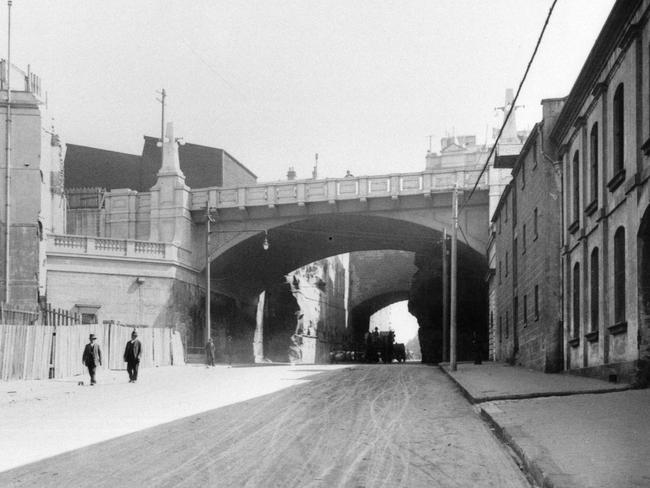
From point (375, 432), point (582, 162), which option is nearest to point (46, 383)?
point (375, 432)

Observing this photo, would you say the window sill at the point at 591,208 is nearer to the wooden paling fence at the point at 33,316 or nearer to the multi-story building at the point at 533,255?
the multi-story building at the point at 533,255

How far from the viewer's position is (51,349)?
958 inches

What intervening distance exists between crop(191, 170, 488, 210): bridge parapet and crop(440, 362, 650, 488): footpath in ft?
85.4

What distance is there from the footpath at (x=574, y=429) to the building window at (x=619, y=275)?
5.05 ft

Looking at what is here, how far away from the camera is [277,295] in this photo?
6531 cm

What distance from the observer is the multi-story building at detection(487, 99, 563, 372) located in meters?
23.4

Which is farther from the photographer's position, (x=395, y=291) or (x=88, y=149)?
(x=395, y=291)

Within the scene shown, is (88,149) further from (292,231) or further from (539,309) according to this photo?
(539,309)

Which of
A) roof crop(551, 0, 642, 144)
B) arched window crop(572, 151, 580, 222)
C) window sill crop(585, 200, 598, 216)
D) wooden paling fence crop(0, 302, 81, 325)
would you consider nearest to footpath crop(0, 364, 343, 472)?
wooden paling fence crop(0, 302, 81, 325)

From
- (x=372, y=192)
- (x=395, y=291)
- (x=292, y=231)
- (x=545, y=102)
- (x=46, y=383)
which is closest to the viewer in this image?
(x=46, y=383)

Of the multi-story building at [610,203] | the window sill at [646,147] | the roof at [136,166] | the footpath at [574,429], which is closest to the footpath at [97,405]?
the footpath at [574,429]

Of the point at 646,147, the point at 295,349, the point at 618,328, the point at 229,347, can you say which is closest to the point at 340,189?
the point at 229,347

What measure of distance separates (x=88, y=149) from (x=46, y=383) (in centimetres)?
4430

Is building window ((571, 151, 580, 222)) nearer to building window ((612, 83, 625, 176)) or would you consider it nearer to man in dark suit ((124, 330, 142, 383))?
building window ((612, 83, 625, 176))
